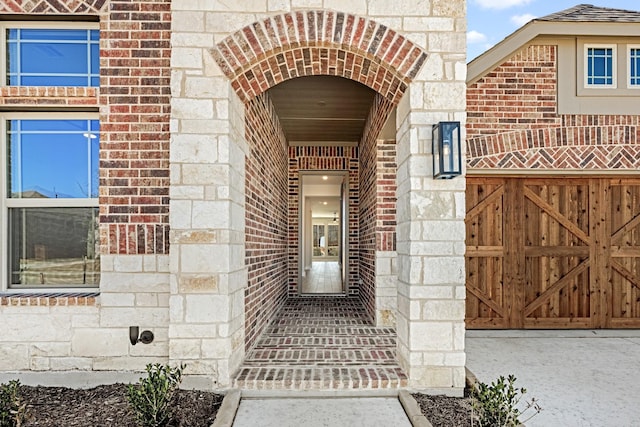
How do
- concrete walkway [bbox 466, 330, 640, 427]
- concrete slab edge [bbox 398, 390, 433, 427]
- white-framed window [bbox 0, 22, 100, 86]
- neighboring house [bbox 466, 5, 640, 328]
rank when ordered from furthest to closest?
neighboring house [bbox 466, 5, 640, 328]
white-framed window [bbox 0, 22, 100, 86]
concrete walkway [bbox 466, 330, 640, 427]
concrete slab edge [bbox 398, 390, 433, 427]

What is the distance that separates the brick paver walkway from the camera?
289cm

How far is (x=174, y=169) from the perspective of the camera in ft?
9.30

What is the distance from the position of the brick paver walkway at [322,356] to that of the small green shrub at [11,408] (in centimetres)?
132

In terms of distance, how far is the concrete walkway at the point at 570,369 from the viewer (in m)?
2.63

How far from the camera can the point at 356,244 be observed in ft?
22.2

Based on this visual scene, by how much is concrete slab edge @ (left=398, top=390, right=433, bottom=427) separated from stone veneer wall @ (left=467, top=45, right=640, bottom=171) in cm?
272

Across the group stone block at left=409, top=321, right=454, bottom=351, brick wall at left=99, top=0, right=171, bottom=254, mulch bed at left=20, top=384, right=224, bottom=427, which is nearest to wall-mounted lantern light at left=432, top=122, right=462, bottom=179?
stone block at left=409, top=321, right=454, bottom=351

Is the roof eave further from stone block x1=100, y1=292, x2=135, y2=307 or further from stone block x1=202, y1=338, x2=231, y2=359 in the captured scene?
stone block x1=100, y1=292, x2=135, y2=307

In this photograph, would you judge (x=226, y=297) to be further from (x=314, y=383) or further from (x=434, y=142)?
(x=434, y=142)

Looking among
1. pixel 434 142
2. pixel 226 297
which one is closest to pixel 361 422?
pixel 226 297

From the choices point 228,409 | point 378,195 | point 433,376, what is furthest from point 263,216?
point 433,376

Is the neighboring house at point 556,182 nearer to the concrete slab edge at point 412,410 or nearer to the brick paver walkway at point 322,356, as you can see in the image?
the brick paver walkway at point 322,356

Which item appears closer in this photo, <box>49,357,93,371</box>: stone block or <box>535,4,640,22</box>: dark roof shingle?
<box>49,357,93,371</box>: stone block

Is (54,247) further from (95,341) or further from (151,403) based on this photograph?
(151,403)
